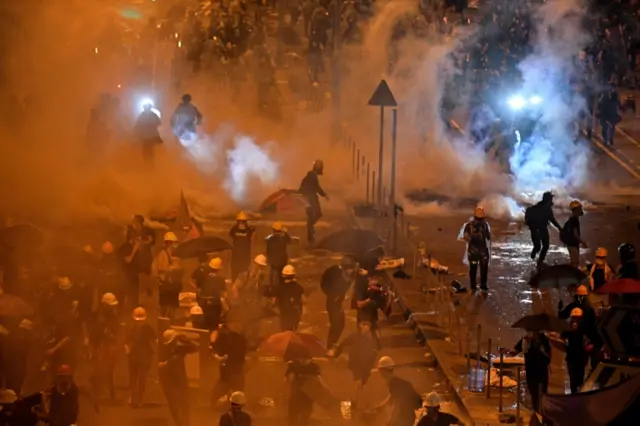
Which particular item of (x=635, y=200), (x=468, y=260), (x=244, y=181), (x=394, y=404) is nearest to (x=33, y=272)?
(x=468, y=260)

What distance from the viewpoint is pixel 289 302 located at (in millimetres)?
15422

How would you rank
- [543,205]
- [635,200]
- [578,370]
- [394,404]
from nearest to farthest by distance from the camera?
1. [394,404]
2. [578,370]
3. [543,205]
4. [635,200]

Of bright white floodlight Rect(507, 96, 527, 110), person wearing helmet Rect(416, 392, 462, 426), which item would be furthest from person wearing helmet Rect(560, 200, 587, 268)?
bright white floodlight Rect(507, 96, 527, 110)

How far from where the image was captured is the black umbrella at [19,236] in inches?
661

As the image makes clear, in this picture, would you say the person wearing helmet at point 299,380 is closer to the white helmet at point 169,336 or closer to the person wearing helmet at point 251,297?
the white helmet at point 169,336

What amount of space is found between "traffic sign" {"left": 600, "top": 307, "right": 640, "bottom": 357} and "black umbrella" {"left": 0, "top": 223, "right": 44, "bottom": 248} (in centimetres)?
798

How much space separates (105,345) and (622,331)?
5.49 metres

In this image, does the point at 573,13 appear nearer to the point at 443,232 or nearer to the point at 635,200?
the point at 635,200

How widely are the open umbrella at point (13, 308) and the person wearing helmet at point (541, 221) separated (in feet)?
27.7

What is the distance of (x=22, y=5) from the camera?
3500 cm

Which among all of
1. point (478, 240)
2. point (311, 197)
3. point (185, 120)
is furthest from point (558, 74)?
point (478, 240)

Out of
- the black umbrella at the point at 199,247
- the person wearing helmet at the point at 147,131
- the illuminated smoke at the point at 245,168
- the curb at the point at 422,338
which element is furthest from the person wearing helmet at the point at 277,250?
the person wearing helmet at the point at 147,131

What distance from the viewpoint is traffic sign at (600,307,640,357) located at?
12484 mm

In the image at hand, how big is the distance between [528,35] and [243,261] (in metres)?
13.0
